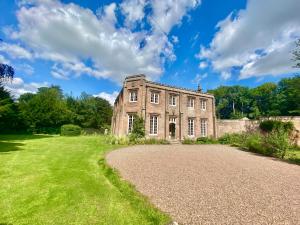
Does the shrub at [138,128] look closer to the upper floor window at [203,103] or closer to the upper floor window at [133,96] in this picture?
the upper floor window at [133,96]

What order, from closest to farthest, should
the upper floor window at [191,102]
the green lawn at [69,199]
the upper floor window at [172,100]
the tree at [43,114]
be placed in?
the green lawn at [69,199]
the upper floor window at [172,100]
the upper floor window at [191,102]
the tree at [43,114]

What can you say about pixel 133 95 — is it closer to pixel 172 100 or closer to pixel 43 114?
pixel 172 100

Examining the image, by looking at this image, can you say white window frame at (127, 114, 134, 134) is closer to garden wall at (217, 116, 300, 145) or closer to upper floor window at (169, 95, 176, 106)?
upper floor window at (169, 95, 176, 106)

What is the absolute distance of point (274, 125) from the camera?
2430 centimetres

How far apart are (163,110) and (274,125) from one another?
14.4 metres

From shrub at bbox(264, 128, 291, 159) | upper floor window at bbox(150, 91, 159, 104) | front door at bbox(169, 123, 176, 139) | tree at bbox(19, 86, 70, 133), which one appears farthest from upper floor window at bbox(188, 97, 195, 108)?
tree at bbox(19, 86, 70, 133)

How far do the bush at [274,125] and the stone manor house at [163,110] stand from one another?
723 centimetres

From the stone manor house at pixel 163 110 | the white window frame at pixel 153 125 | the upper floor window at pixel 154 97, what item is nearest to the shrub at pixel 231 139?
the stone manor house at pixel 163 110

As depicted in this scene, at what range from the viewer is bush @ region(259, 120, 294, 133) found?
2350cm

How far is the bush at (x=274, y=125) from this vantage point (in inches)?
925

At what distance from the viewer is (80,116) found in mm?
46188

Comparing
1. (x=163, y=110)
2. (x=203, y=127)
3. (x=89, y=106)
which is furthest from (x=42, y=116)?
(x=203, y=127)

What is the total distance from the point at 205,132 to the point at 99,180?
77.3 feet

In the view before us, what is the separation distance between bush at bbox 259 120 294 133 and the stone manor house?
7.23m
